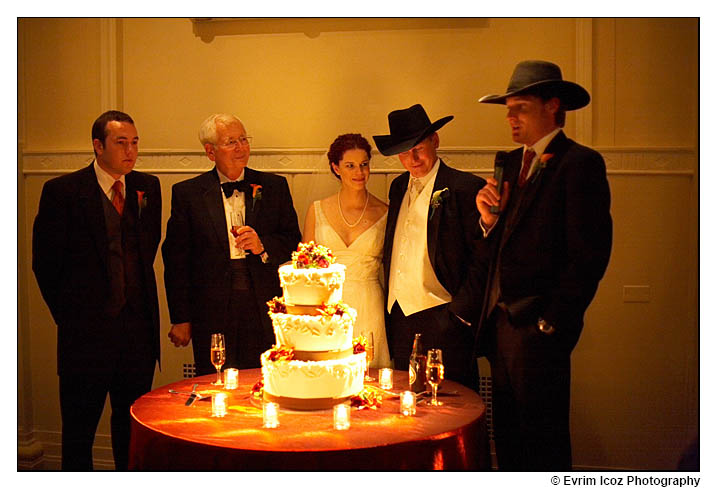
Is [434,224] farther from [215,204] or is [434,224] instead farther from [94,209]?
[94,209]

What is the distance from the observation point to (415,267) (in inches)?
162

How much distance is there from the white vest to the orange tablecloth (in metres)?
0.76

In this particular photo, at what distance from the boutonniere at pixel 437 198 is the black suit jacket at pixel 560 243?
1.66 feet

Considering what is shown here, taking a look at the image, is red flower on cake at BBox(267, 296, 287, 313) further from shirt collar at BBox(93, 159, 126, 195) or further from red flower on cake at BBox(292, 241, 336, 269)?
shirt collar at BBox(93, 159, 126, 195)

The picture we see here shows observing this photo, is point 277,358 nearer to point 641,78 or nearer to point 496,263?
point 496,263

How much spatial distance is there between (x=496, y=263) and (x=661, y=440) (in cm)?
155

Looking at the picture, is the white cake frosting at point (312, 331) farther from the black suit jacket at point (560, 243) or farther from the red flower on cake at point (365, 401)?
the black suit jacket at point (560, 243)

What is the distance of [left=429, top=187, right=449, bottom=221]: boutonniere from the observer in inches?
159

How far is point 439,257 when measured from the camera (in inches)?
159

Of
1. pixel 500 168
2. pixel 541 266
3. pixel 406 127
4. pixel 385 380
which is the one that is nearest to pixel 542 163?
pixel 500 168

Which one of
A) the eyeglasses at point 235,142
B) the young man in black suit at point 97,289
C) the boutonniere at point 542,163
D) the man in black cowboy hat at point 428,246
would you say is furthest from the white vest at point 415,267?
the young man in black suit at point 97,289

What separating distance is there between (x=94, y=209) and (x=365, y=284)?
5.61ft
